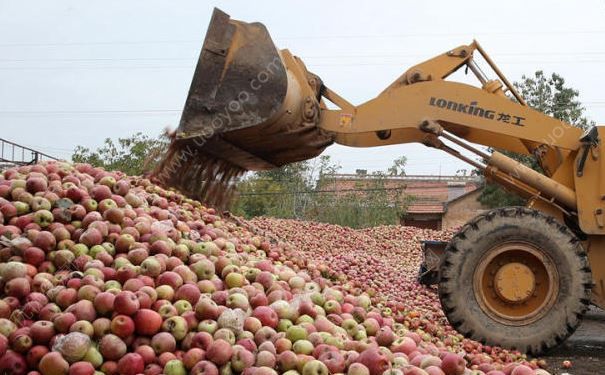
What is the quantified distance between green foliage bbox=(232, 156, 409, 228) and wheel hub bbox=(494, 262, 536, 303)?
19734 millimetres

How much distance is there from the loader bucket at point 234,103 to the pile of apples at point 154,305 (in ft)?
5.44

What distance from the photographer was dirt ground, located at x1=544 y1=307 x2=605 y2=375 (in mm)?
6219

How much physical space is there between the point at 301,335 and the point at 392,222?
24714 mm

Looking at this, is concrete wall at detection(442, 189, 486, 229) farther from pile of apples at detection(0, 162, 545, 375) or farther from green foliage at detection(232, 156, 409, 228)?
pile of apples at detection(0, 162, 545, 375)

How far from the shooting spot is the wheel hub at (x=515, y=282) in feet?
22.6

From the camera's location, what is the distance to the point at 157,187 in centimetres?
709

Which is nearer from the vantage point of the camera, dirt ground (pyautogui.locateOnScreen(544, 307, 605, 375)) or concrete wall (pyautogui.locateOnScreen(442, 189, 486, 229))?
dirt ground (pyautogui.locateOnScreen(544, 307, 605, 375))

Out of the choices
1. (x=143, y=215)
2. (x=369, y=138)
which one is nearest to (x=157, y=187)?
(x=143, y=215)

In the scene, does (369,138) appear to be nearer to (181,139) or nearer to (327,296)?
(181,139)

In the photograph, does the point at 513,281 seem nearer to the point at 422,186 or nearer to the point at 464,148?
the point at 464,148

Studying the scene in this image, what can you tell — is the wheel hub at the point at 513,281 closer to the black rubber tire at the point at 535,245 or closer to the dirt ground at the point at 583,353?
the black rubber tire at the point at 535,245
